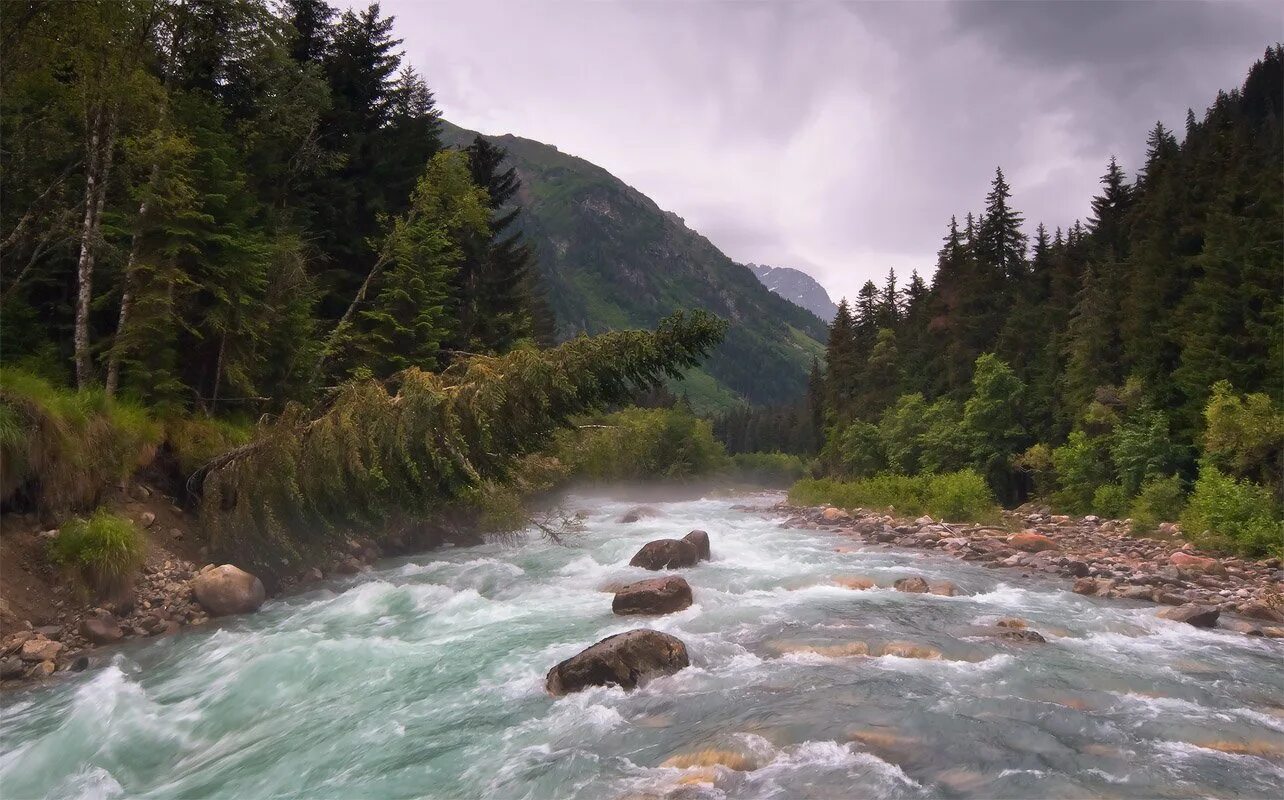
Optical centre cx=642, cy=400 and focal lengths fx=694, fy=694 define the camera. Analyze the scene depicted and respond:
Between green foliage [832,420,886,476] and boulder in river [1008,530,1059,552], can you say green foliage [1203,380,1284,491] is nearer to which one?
boulder in river [1008,530,1059,552]

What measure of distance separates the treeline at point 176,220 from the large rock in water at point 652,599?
7.31m

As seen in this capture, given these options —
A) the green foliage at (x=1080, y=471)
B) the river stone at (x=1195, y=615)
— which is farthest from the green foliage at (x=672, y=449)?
the river stone at (x=1195, y=615)

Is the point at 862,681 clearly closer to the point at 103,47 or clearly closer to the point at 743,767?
the point at 743,767

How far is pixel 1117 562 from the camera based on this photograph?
19453 mm

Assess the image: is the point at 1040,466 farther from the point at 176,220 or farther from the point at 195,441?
the point at 176,220

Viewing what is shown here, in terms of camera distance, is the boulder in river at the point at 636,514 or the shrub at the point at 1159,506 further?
the boulder in river at the point at 636,514

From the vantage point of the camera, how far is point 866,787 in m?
6.91

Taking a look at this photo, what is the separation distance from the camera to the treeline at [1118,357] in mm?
24234

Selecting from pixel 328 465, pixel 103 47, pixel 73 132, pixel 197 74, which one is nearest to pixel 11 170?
pixel 73 132

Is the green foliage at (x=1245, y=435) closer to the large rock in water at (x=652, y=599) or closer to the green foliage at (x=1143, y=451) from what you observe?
the green foliage at (x=1143, y=451)

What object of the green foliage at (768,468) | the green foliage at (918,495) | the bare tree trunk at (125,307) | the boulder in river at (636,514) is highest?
the bare tree trunk at (125,307)

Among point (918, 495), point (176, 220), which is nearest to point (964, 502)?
point (918, 495)

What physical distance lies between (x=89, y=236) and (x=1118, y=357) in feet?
131

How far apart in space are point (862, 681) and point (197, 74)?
881 inches
